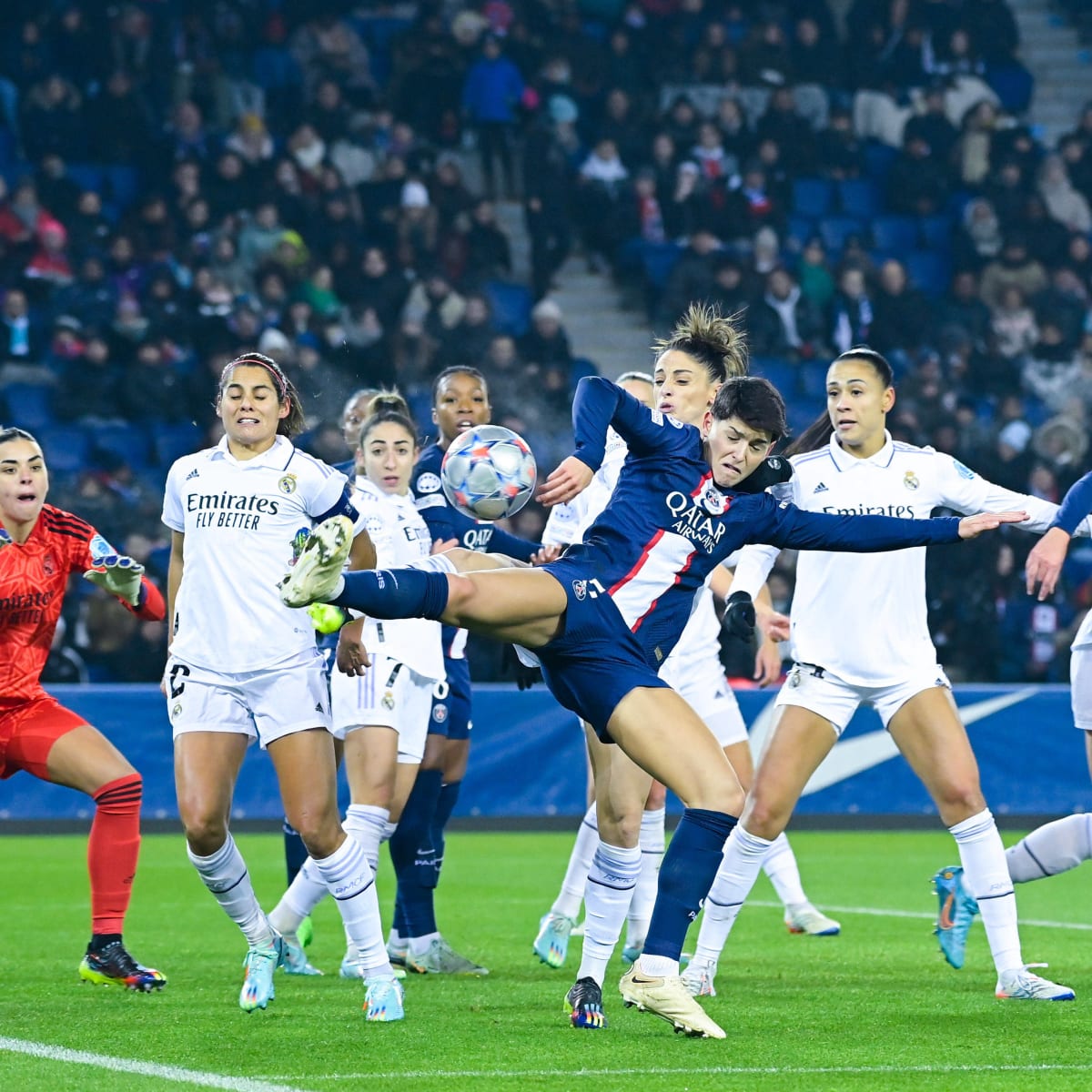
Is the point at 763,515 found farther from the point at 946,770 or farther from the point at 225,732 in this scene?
the point at 225,732

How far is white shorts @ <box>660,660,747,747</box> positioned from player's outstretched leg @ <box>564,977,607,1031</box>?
2.75m

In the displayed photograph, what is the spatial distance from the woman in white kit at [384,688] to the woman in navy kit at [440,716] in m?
0.18

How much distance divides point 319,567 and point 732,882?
8.26 ft

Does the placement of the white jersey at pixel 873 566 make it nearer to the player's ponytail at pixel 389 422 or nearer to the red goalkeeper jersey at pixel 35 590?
the player's ponytail at pixel 389 422

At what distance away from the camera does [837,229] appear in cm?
2047

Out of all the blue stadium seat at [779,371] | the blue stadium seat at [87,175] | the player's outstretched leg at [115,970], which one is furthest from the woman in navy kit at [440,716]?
the blue stadium seat at [87,175]

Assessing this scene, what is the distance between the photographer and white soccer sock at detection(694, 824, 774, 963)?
6.75m

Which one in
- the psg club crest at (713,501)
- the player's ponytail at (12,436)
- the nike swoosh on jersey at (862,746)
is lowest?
the nike swoosh on jersey at (862,746)

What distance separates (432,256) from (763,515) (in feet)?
43.1

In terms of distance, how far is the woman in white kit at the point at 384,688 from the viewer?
23.5 feet

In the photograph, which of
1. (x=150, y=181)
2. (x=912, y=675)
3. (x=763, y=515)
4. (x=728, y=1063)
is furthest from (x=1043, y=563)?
(x=150, y=181)

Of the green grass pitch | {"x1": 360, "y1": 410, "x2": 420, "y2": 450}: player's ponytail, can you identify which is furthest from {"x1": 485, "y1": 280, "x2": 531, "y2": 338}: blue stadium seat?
{"x1": 360, "y1": 410, "x2": 420, "y2": 450}: player's ponytail

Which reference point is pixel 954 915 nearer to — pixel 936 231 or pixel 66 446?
pixel 66 446

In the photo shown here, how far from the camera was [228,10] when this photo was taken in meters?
20.2
